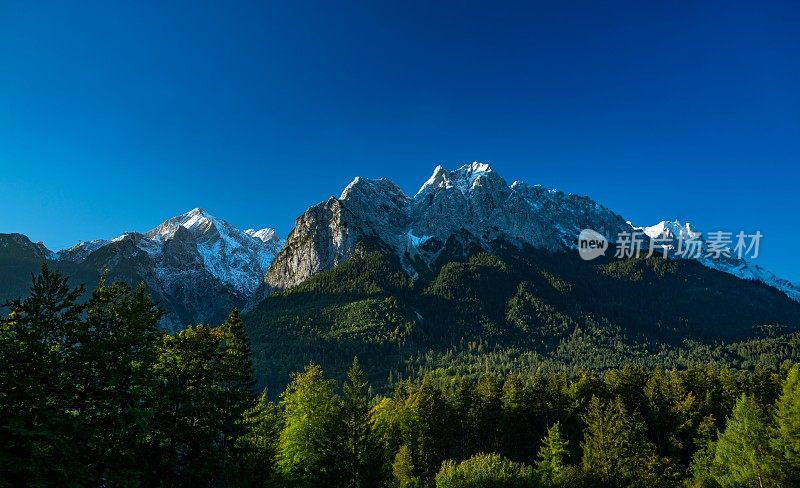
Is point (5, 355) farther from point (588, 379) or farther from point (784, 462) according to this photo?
point (588, 379)

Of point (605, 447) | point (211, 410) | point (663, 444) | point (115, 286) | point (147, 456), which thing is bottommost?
point (663, 444)

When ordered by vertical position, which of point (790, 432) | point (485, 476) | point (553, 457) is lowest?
point (553, 457)

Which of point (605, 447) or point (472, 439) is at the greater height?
point (605, 447)

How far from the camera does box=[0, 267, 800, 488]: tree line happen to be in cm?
2108

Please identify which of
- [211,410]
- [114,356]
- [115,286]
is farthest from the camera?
[211,410]

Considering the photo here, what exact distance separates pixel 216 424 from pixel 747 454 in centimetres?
5113

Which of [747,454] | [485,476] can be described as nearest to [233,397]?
[485,476]

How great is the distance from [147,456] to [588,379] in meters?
83.7

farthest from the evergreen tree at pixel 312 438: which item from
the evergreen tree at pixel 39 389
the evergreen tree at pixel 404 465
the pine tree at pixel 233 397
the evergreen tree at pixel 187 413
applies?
the evergreen tree at pixel 404 465

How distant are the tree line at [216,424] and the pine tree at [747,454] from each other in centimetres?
16

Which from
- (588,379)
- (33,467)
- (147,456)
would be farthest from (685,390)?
(33,467)

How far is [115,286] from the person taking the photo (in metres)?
26.5

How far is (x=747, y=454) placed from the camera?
45.8 m

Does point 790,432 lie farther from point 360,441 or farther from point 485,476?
point 360,441
